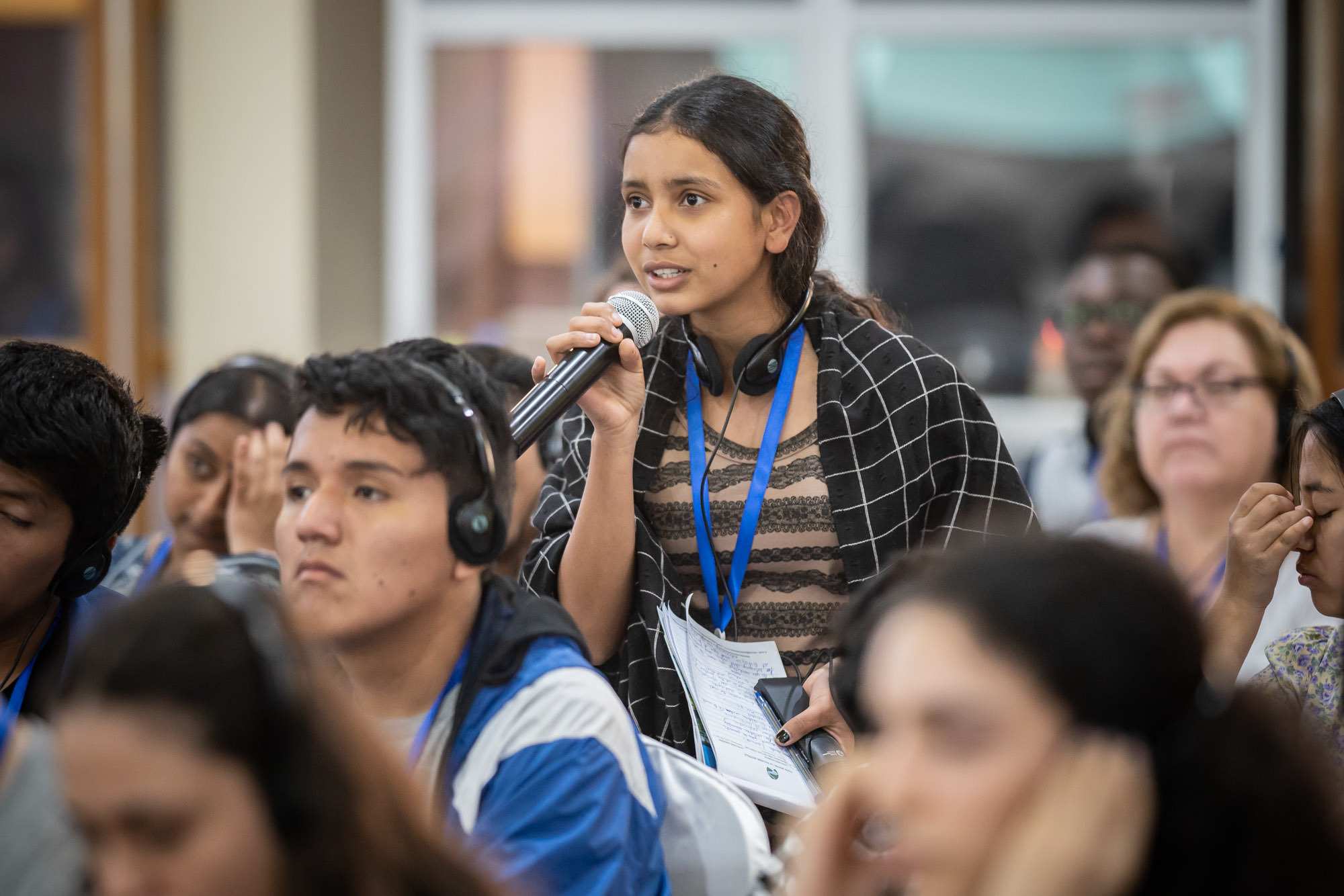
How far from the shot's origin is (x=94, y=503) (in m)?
1.86

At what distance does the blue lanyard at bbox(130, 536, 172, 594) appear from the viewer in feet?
7.79

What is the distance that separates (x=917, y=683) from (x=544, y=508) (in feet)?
3.89

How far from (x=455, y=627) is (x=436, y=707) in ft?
0.33

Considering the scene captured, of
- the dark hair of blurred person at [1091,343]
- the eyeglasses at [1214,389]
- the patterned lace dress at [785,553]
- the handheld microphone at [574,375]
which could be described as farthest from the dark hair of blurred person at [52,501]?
the dark hair of blurred person at [1091,343]

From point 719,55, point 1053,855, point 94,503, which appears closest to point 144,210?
point 719,55

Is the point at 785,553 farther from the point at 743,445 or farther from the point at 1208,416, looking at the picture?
the point at 1208,416

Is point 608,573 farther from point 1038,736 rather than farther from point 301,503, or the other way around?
point 1038,736

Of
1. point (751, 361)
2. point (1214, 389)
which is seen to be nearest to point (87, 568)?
point (751, 361)

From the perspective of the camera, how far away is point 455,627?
5.00 ft

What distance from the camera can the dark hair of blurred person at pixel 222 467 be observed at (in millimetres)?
2438

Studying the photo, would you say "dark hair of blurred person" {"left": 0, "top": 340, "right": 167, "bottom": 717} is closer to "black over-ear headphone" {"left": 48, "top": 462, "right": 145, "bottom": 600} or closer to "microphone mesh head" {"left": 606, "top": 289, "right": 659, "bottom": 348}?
"black over-ear headphone" {"left": 48, "top": 462, "right": 145, "bottom": 600}

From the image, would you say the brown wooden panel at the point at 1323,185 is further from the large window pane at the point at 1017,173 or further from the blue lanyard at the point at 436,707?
the blue lanyard at the point at 436,707

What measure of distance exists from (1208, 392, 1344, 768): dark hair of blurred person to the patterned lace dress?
52 cm

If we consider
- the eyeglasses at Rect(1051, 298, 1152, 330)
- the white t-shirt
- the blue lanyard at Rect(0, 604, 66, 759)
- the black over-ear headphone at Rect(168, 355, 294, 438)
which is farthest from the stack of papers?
the eyeglasses at Rect(1051, 298, 1152, 330)
